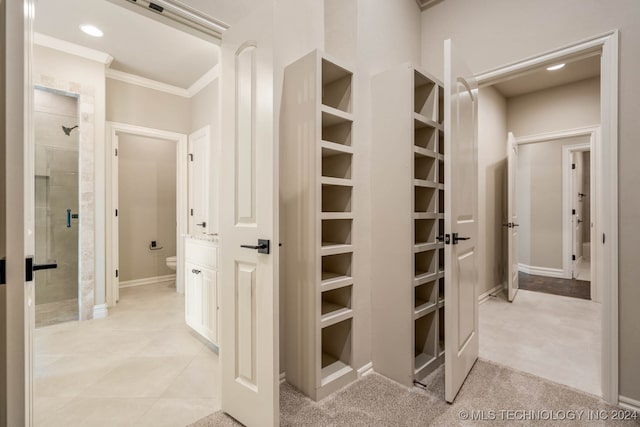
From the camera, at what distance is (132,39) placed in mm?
3145

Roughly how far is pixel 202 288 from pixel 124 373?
2.59 feet

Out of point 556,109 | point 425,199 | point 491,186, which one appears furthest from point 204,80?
point 556,109

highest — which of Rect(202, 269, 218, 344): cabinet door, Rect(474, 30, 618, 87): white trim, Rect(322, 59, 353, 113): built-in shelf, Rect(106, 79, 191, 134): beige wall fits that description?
Rect(106, 79, 191, 134): beige wall

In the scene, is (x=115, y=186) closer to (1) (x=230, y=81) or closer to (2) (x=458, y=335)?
(1) (x=230, y=81)

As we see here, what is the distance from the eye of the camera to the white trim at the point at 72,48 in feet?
10.1

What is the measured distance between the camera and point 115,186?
12.2ft

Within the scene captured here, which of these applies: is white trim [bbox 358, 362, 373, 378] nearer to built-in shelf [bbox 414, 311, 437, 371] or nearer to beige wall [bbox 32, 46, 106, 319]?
built-in shelf [bbox 414, 311, 437, 371]

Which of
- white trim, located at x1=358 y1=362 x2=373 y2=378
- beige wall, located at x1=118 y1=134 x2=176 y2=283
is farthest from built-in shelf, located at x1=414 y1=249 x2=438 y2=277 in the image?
beige wall, located at x1=118 y1=134 x2=176 y2=283

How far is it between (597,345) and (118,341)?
419cm

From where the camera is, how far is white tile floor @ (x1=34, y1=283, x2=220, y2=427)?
1721 millimetres

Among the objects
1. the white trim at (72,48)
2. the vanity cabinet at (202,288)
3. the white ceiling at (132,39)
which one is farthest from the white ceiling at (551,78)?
the white trim at (72,48)

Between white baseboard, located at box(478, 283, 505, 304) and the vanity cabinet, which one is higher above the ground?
the vanity cabinet

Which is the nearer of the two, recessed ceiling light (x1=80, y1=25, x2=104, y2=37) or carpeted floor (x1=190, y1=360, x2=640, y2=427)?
carpeted floor (x1=190, y1=360, x2=640, y2=427)

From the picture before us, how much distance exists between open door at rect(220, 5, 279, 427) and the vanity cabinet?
820 millimetres
